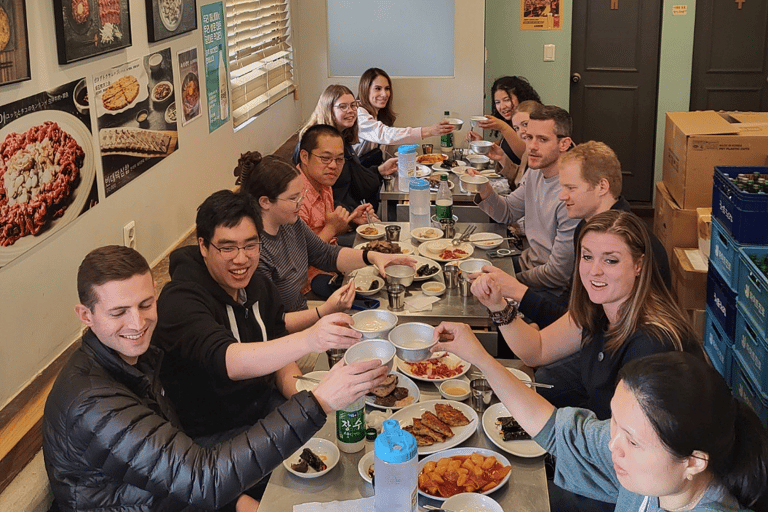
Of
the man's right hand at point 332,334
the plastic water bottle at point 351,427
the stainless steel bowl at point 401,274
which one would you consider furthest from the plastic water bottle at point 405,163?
the plastic water bottle at point 351,427

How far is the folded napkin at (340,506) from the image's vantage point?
204cm

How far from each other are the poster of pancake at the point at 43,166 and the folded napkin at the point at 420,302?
50.7 inches

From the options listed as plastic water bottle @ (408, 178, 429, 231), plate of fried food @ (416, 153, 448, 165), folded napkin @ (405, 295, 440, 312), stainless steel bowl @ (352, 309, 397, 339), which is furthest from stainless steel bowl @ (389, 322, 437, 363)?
plate of fried food @ (416, 153, 448, 165)

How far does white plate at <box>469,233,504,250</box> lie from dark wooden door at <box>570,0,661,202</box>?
356 centimetres

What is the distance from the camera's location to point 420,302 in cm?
334

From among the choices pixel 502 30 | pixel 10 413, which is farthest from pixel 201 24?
pixel 502 30

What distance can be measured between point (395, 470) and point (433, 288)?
A: 161 cm

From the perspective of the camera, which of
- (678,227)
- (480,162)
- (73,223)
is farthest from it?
(480,162)

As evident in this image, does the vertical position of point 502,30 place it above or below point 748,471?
above

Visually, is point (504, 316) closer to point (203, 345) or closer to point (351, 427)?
point (351, 427)

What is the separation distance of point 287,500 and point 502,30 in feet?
19.0

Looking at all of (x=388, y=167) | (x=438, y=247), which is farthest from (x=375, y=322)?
(x=388, y=167)

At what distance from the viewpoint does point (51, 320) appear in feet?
9.61

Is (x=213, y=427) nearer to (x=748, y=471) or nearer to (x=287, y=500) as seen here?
(x=287, y=500)
